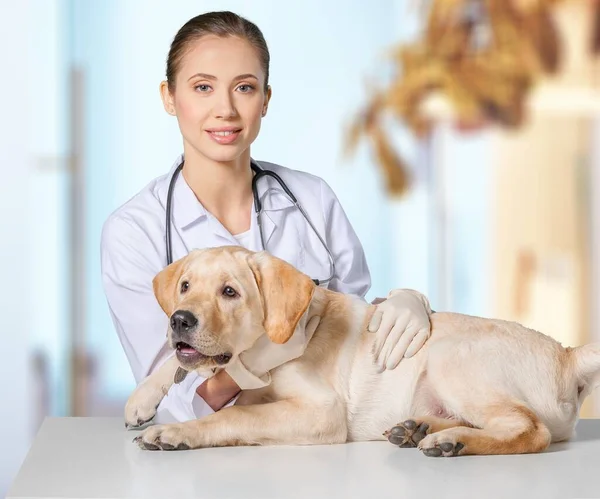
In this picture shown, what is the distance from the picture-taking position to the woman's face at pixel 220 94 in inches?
70.7

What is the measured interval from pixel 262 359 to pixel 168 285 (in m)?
0.19

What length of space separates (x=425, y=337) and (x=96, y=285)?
2.51 metres

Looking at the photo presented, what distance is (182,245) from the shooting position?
6.14 feet

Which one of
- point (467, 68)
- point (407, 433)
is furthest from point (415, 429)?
point (467, 68)

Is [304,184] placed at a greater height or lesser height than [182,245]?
greater

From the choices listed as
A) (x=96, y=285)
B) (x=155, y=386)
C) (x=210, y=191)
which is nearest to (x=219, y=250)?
(x=155, y=386)

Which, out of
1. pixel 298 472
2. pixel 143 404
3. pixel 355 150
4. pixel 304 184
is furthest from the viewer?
pixel 355 150

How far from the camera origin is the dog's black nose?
4.64 feet

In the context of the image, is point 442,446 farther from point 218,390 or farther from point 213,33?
point 213,33

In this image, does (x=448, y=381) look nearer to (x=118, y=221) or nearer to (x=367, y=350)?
(x=367, y=350)

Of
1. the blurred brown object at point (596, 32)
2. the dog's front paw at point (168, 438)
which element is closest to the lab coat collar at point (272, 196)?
the dog's front paw at point (168, 438)

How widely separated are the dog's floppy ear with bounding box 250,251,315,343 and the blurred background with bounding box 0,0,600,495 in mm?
2453

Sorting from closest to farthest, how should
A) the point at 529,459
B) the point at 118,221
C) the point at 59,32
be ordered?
the point at 529,459, the point at 118,221, the point at 59,32

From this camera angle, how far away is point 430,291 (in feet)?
13.3
